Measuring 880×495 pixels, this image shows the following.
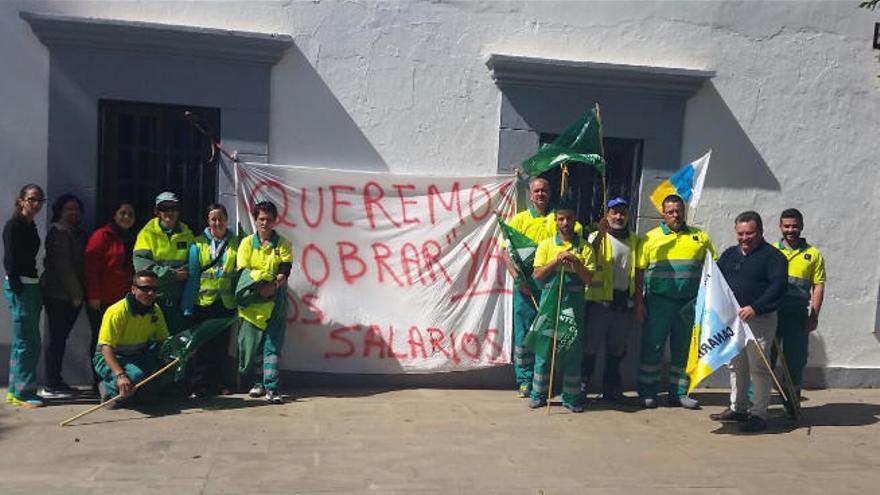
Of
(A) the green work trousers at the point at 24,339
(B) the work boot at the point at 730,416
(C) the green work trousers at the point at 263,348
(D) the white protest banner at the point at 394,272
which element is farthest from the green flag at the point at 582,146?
(A) the green work trousers at the point at 24,339

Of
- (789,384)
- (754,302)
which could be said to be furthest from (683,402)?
(754,302)

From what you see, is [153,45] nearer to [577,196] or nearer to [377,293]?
[377,293]

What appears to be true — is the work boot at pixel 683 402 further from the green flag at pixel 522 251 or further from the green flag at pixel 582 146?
the green flag at pixel 582 146

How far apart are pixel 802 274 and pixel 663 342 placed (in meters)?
1.27

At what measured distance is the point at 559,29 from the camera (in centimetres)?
675

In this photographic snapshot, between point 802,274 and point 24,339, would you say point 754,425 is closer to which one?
point 802,274

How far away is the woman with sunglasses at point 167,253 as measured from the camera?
228 inches

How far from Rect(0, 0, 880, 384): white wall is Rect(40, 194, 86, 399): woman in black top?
53cm

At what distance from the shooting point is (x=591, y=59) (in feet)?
22.4

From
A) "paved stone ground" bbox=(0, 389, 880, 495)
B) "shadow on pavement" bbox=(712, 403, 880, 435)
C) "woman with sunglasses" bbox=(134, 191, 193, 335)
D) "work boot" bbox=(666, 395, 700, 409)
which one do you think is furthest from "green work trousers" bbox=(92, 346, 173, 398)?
"shadow on pavement" bbox=(712, 403, 880, 435)

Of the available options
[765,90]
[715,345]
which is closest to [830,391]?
[715,345]

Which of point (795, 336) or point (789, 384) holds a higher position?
point (795, 336)

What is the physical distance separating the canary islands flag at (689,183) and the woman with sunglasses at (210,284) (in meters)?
3.85

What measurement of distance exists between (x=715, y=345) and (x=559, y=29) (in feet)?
10.4
